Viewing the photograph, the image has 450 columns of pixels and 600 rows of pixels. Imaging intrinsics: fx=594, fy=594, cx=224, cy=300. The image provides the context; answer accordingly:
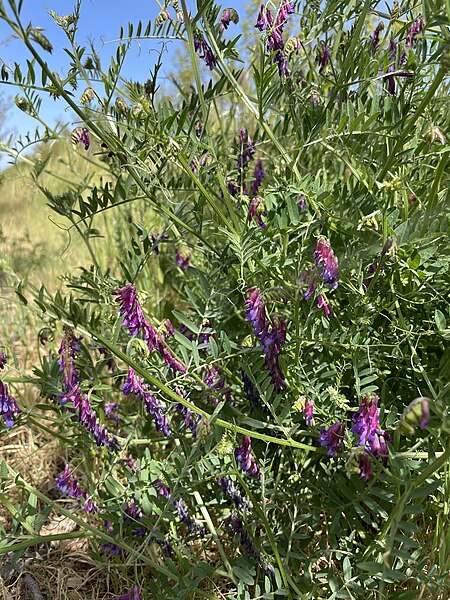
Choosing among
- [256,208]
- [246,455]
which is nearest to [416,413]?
[246,455]

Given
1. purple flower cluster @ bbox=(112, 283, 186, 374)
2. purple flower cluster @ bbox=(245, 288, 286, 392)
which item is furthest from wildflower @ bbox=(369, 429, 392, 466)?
purple flower cluster @ bbox=(112, 283, 186, 374)

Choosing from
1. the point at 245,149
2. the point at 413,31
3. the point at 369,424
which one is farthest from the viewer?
the point at 245,149

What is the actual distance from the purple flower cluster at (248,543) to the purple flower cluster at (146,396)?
298 millimetres

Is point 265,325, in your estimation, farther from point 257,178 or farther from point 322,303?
point 257,178

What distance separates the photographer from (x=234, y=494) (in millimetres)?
1552

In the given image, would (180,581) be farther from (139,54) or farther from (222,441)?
(139,54)

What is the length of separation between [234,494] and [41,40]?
1181 mm

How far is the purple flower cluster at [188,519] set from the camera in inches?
62.2

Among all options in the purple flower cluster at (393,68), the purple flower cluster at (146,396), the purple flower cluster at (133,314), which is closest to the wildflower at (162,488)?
the purple flower cluster at (146,396)

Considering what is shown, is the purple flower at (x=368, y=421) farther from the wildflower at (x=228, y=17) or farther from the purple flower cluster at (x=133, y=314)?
the wildflower at (x=228, y=17)

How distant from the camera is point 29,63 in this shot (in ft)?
4.66

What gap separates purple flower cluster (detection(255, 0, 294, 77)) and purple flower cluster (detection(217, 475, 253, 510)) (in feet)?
3.64

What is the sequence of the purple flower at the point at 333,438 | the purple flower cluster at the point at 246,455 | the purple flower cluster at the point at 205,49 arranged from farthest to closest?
the purple flower cluster at the point at 205,49 < the purple flower cluster at the point at 246,455 < the purple flower at the point at 333,438

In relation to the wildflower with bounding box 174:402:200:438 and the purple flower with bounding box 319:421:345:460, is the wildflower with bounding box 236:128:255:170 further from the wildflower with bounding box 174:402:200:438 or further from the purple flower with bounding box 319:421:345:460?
the purple flower with bounding box 319:421:345:460
